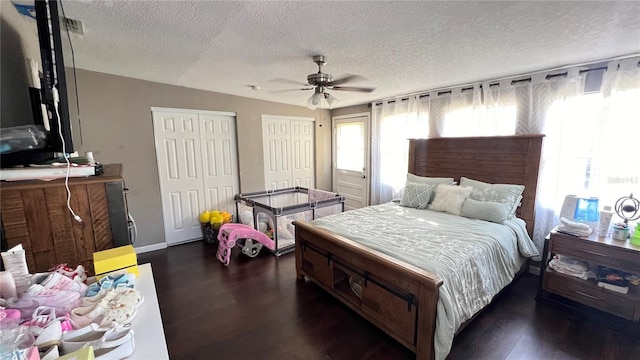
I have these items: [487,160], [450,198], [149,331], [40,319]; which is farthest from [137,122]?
[487,160]

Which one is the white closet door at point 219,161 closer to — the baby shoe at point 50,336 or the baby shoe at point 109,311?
the baby shoe at point 109,311

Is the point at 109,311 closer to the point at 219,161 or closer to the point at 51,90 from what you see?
the point at 51,90

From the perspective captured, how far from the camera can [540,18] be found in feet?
5.33

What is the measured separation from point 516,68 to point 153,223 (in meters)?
4.81

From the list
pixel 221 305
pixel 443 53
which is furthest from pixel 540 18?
pixel 221 305

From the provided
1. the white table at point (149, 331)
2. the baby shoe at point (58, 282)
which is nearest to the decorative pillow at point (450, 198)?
the white table at point (149, 331)

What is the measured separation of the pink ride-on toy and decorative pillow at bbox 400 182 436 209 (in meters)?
1.89

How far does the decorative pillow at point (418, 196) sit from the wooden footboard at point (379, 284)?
1.40 meters

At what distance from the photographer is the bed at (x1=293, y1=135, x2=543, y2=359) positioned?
1678mm

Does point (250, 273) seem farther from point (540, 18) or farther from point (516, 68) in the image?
point (516, 68)

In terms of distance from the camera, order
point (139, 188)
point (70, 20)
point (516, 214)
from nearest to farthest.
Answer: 1. point (70, 20)
2. point (516, 214)
3. point (139, 188)

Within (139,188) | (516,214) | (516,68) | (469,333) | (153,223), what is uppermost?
(516,68)

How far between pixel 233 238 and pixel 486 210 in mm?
2882

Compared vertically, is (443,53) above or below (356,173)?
above
